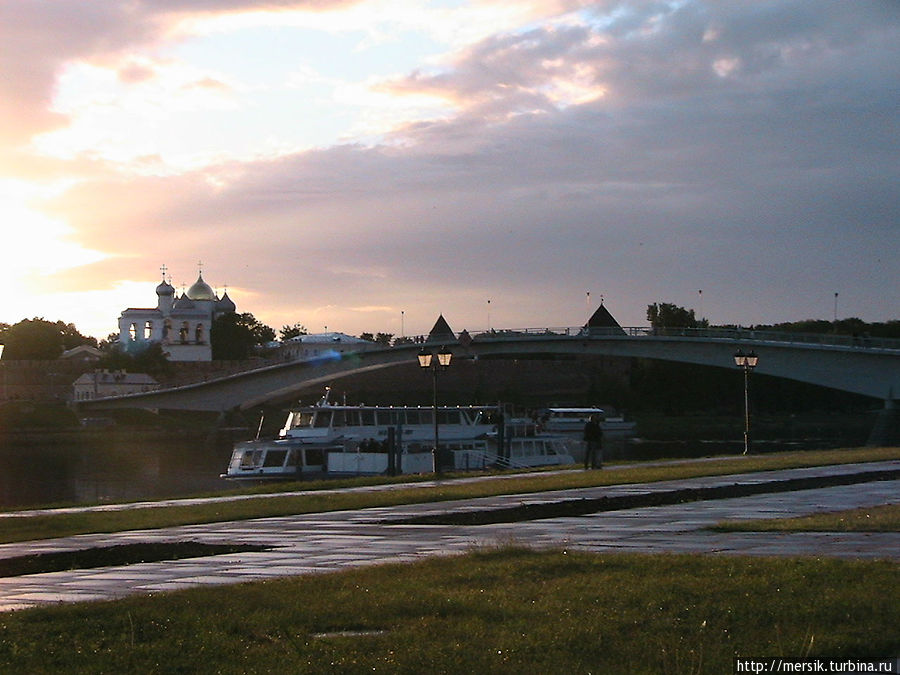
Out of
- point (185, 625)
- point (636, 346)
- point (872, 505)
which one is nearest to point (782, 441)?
point (636, 346)

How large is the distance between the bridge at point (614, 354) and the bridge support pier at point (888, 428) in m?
0.46

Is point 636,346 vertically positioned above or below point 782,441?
above

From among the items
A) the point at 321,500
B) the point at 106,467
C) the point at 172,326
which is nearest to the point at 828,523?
the point at 321,500

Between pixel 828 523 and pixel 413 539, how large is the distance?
17.5 feet

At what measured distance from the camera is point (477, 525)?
18.3 meters

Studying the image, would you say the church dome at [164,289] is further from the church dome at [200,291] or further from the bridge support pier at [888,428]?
the bridge support pier at [888,428]

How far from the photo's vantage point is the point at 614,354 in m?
84.1

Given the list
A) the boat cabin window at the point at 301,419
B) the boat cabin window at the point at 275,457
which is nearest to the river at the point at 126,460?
the boat cabin window at the point at 275,457

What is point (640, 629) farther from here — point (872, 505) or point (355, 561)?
point (872, 505)

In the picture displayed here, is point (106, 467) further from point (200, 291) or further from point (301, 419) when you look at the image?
point (200, 291)

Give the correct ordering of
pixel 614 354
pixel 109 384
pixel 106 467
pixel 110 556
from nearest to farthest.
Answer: pixel 110 556 → pixel 106 467 → pixel 614 354 → pixel 109 384

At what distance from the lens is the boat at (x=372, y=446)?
152 ft

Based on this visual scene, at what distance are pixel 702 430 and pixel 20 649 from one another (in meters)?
96.3

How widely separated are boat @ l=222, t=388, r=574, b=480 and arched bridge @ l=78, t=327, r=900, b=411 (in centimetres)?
1667
